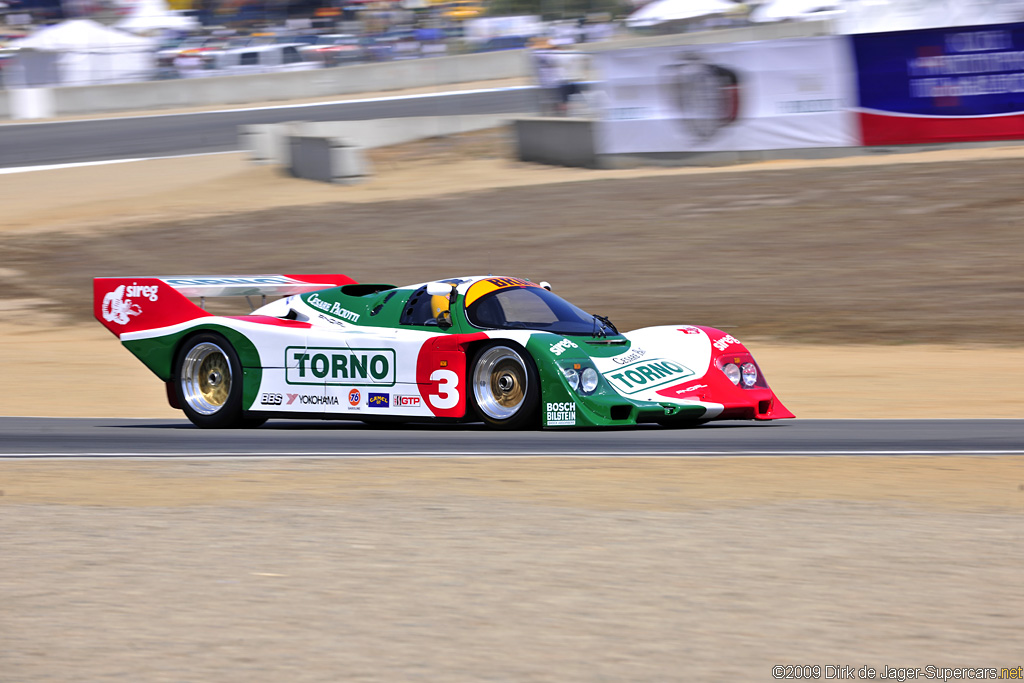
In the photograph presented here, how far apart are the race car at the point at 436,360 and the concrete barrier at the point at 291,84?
31.6 meters

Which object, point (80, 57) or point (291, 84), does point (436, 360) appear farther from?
point (80, 57)

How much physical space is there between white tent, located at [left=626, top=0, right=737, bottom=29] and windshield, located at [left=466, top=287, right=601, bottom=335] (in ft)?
100

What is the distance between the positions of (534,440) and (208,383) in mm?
3247

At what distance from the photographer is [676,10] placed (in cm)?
4247

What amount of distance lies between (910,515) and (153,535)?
3.70m

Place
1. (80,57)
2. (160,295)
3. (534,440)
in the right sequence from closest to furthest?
(534,440) < (160,295) < (80,57)

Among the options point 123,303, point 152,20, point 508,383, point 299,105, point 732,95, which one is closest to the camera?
point 508,383

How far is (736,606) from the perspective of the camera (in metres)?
5.19

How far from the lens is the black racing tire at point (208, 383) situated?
36.2 ft

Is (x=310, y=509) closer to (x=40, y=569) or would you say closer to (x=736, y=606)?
(x=40, y=569)

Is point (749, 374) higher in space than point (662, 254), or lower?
lower

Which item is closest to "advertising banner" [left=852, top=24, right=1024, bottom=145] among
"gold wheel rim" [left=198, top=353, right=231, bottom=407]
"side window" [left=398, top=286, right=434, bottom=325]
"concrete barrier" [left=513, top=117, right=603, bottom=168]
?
"concrete barrier" [left=513, top=117, right=603, bottom=168]

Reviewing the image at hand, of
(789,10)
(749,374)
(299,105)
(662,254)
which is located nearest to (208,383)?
(749,374)

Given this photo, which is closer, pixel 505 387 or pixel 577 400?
pixel 577 400
